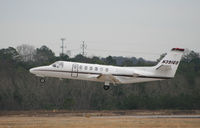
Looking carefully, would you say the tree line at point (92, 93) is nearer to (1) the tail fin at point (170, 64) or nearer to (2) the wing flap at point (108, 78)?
(1) the tail fin at point (170, 64)

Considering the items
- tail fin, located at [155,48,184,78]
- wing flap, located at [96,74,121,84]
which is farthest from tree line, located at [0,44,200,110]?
wing flap, located at [96,74,121,84]

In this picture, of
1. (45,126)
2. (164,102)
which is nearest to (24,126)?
(45,126)

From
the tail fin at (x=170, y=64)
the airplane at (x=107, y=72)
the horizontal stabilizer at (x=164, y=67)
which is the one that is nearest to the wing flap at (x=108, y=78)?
the airplane at (x=107, y=72)

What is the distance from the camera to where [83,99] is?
85250mm

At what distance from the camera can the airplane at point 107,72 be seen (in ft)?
182

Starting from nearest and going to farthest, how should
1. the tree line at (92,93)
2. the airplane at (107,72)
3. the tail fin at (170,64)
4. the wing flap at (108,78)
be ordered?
1. the wing flap at (108,78)
2. the airplane at (107,72)
3. the tail fin at (170,64)
4. the tree line at (92,93)

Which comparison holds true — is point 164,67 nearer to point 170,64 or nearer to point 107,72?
point 170,64

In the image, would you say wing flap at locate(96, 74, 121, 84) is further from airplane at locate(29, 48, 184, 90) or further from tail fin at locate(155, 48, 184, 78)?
tail fin at locate(155, 48, 184, 78)

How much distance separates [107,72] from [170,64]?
732 centimetres

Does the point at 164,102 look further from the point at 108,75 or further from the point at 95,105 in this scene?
the point at 108,75

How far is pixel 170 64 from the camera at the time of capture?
2223 inches

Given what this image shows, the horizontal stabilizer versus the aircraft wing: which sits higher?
the horizontal stabilizer

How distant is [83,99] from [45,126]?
4096 centimetres

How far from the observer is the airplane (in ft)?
182
